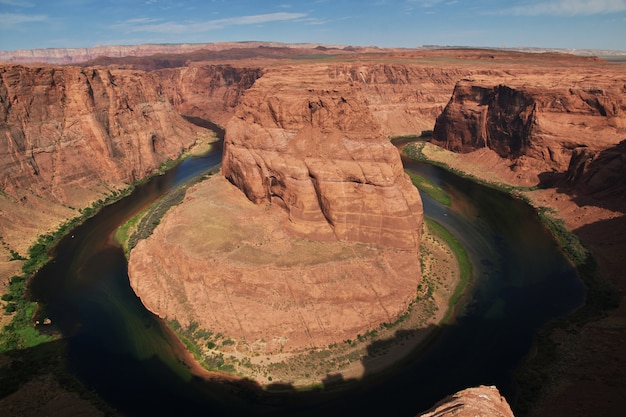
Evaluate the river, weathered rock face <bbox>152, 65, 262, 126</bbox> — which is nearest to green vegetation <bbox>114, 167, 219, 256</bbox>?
the river

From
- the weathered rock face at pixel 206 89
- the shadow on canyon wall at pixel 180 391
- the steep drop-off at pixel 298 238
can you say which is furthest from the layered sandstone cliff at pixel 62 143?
the weathered rock face at pixel 206 89

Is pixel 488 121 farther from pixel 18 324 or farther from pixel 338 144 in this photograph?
pixel 18 324

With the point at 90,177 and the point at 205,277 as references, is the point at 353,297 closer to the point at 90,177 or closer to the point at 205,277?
the point at 205,277

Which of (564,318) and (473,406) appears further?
(564,318)

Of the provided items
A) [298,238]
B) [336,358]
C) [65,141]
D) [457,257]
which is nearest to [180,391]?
[336,358]

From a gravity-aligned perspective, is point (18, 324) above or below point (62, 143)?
below

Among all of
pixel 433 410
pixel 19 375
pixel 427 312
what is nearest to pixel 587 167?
pixel 427 312

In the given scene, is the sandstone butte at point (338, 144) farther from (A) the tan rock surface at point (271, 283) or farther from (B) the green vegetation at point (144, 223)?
(B) the green vegetation at point (144, 223)
